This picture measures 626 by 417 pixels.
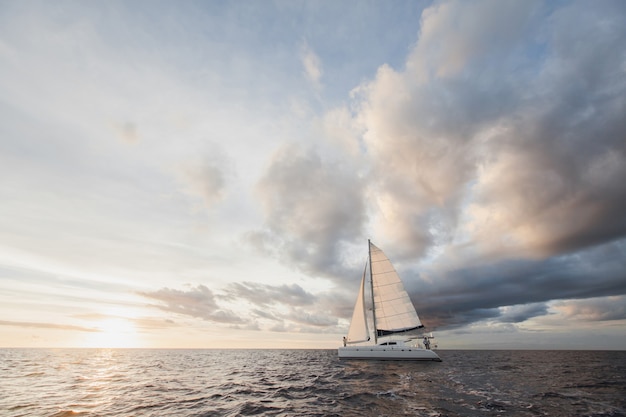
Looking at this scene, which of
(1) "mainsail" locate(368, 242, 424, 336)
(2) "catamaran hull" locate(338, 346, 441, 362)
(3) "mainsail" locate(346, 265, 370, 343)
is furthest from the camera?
(3) "mainsail" locate(346, 265, 370, 343)

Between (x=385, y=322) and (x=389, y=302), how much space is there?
3.33 metres

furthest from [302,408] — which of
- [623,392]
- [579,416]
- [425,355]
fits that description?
[425,355]

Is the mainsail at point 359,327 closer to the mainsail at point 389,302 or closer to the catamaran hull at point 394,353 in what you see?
the mainsail at point 389,302

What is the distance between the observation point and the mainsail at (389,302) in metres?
51.0

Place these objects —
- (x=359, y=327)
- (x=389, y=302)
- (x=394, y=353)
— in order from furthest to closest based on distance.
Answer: (x=359, y=327)
(x=389, y=302)
(x=394, y=353)

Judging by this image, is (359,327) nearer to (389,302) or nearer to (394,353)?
(389,302)

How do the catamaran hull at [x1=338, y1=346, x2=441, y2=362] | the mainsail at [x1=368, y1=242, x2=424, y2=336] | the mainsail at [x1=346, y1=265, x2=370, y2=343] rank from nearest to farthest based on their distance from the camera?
1. the catamaran hull at [x1=338, y1=346, x2=441, y2=362]
2. the mainsail at [x1=368, y1=242, x2=424, y2=336]
3. the mainsail at [x1=346, y1=265, x2=370, y2=343]

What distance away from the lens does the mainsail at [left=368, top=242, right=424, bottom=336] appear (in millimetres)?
50969

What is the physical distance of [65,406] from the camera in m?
20.7

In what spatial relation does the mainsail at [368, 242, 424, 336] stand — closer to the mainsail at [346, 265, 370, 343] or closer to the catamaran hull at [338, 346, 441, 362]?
the mainsail at [346, 265, 370, 343]

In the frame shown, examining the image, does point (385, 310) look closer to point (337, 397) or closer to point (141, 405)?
point (337, 397)

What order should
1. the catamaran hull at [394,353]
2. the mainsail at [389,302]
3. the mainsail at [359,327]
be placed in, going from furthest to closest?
the mainsail at [359,327] → the mainsail at [389,302] → the catamaran hull at [394,353]

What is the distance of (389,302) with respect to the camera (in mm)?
52594

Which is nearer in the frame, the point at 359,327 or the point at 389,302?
the point at 389,302
